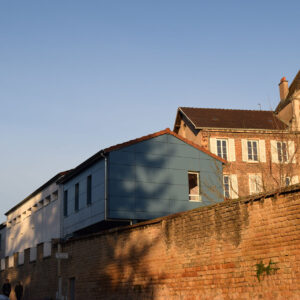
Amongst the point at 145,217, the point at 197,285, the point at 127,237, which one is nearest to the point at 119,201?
the point at 145,217

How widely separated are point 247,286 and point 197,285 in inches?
92.4

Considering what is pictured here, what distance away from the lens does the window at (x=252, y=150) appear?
1471 inches

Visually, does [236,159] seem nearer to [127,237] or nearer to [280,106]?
[280,106]

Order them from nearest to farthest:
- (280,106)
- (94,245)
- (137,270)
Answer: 1. (137,270)
2. (94,245)
3. (280,106)

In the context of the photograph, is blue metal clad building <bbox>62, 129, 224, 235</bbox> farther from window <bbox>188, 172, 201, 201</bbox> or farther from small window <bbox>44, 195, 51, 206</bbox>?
small window <bbox>44, 195, 51, 206</bbox>

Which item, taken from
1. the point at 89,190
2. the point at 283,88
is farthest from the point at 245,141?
the point at 89,190

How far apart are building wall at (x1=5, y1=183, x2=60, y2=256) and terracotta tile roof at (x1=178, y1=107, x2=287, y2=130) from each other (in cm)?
1157

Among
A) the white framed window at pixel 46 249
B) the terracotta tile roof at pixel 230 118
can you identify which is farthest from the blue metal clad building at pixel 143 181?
the terracotta tile roof at pixel 230 118

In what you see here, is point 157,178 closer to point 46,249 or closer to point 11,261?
point 46,249

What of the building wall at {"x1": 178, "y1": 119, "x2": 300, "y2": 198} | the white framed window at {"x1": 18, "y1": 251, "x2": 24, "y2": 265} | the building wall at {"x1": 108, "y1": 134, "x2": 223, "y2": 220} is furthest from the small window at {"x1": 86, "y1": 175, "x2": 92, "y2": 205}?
the white framed window at {"x1": 18, "y1": 251, "x2": 24, "y2": 265}

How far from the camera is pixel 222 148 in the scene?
1460 inches

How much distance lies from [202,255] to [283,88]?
2968 cm

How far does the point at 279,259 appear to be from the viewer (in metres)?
12.9

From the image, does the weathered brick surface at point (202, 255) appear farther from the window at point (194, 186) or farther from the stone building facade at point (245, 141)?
the stone building facade at point (245, 141)
